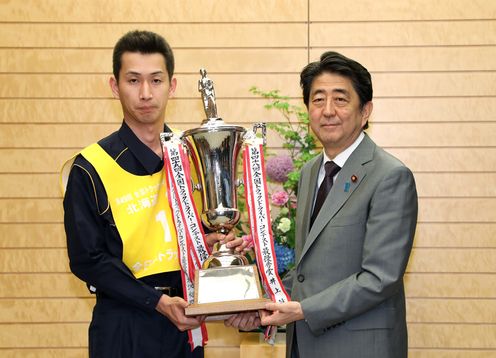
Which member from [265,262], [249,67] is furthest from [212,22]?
[265,262]

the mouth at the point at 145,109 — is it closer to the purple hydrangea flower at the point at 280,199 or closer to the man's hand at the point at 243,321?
the man's hand at the point at 243,321

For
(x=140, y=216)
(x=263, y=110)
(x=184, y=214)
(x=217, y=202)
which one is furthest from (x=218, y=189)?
(x=263, y=110)

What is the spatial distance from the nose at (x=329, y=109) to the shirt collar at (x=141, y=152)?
2.03ft

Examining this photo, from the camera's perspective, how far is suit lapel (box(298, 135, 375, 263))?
83.7 inches

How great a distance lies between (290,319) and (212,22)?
2305mm

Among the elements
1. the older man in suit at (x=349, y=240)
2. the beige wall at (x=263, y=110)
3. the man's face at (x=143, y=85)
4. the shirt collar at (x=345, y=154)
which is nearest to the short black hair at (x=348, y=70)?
the older man in suit at (x=349, y=240)

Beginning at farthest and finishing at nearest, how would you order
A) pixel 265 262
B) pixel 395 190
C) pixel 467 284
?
pixel 467 284, pixel 265 262, pixel 395 190

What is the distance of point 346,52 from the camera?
3.90 m

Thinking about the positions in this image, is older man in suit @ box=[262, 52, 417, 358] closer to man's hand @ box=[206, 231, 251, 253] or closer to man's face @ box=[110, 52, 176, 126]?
man's hand @ box=[206, 231, 251, 253]

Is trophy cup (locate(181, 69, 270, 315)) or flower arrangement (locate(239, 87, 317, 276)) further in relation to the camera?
flower arrangement (locate(239, 87, 317, 276))

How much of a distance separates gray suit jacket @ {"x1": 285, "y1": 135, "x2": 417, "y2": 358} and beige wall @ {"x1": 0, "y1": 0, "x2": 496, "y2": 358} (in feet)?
6.02

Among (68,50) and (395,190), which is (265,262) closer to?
(395,190)

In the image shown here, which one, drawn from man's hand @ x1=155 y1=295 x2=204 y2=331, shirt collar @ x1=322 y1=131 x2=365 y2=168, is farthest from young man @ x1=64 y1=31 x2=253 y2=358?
shirt collar @ x1=322 y1=131 x2=365 y2=168

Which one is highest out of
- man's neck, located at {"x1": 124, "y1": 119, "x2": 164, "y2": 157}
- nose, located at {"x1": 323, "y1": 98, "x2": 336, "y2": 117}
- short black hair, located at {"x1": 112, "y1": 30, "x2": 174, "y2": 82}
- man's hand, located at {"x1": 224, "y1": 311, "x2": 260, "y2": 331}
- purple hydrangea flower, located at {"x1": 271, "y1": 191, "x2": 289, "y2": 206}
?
short black hair, located at {"x1": 112, "y1": 30, "x2": 174, "y2": 82}
